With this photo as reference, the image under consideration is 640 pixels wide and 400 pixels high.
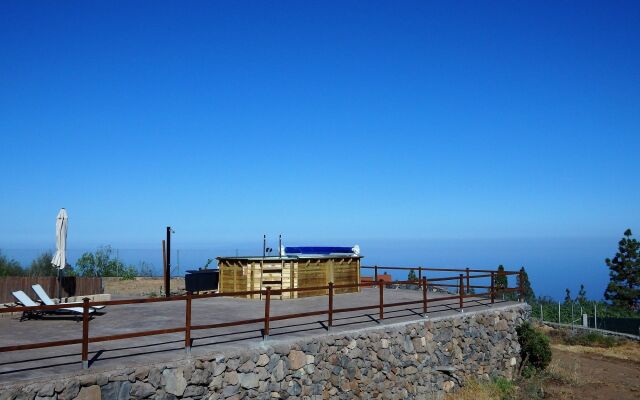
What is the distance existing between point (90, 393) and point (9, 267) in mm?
16658

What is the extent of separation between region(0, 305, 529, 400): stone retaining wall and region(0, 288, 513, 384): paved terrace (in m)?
0.25

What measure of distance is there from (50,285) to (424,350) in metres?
10.0

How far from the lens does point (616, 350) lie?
69.8 ft

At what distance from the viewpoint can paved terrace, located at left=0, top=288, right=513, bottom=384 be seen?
8531mm

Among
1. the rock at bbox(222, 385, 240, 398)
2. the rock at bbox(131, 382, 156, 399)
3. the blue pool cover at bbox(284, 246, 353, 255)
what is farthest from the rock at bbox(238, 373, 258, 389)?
the blue pool cover at bbox(284, 246, 353, 255)

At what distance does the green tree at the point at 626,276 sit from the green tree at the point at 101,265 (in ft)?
97.5

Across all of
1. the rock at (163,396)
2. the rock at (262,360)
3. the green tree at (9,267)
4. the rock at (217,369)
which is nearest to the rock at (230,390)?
the rock at (217,369)

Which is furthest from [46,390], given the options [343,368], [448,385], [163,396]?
[448,385]

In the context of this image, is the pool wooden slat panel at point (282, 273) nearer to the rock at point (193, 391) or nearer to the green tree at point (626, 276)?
the rock at point (193, 391)

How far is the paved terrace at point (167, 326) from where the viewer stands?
8.53 metres

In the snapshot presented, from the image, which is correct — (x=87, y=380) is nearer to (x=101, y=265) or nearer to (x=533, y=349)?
(x=533, y=349)

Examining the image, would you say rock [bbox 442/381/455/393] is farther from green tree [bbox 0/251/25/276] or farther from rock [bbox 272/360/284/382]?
green tree [bbox 0/251/25/276]

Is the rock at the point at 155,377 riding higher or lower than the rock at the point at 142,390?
higher

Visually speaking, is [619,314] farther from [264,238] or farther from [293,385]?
[293,385]
